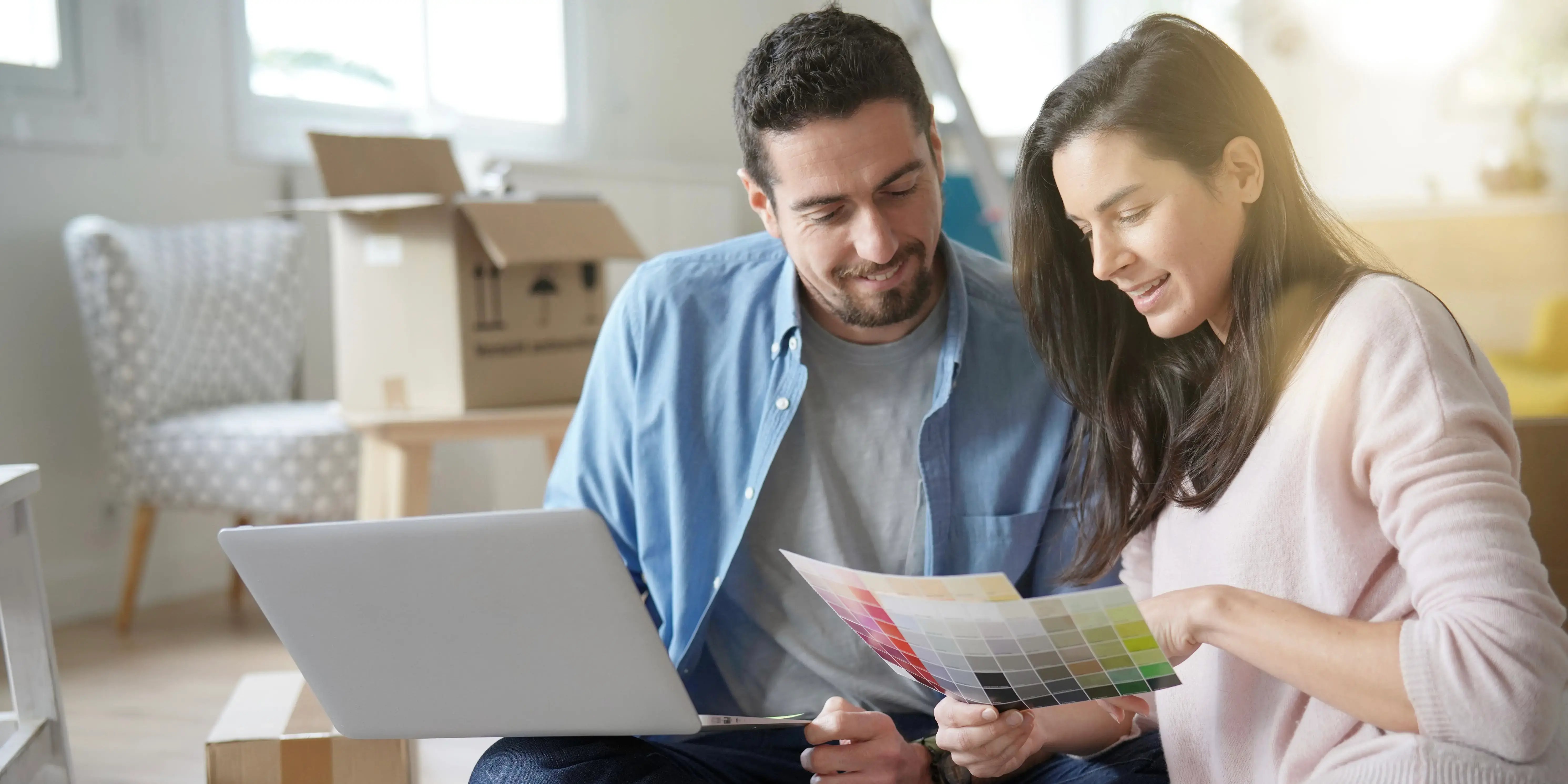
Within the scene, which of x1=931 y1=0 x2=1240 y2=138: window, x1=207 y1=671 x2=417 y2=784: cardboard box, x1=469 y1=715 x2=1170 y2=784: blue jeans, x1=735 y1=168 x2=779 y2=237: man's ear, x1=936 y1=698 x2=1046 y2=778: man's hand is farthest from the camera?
x1=931 y1=0 x2=1240 y2=138: window

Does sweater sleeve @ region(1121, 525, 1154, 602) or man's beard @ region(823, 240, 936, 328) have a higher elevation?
man's beard @ region(823, 240, 936, 328)

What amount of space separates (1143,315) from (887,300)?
0.76ft

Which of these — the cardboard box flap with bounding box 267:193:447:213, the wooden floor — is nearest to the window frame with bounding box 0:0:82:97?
the cardboard box flap with bounding box 267:193:447:213

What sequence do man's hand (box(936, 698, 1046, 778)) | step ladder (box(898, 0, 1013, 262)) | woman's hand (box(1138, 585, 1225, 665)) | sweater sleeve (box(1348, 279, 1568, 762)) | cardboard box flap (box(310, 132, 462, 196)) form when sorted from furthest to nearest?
step ladder (box(898, 0, 1013, 262)) → cardboard box flap (box(310, 132, 462, 196)) → man's hand (box(936, 698, 1046, 778)) → woman's hand (box(1138, 585, 1225, 665)) → sweater sleeve (box(1348, 279, 1568, 762))

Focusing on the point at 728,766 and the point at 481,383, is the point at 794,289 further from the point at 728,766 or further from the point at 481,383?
the point at 481,383

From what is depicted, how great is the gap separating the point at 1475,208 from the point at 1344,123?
0.57 m

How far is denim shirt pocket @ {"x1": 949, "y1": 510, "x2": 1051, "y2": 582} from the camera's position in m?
1.19

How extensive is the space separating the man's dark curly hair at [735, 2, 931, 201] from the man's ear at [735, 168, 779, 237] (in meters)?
0.03

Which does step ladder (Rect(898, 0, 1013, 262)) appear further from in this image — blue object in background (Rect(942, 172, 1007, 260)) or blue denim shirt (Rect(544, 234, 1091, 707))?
blue object in background (Rect(942, 172, 1007, 260))

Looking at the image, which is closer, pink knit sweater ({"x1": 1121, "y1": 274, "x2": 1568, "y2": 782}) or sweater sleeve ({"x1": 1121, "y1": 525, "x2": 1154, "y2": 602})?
pink knit sweater ({"x1": 1121, "y1": 274, "x2": 1568, "y2": 782})

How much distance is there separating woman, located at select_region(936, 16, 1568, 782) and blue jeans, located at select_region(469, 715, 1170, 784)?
24mm

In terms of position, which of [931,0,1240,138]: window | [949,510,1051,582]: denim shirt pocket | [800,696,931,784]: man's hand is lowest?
[800,696,931,784]: man's hand

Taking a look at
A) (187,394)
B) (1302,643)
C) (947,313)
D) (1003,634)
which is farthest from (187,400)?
(1302,643)

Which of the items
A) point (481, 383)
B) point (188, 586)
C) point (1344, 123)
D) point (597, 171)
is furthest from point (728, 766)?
point (1344, 123)
